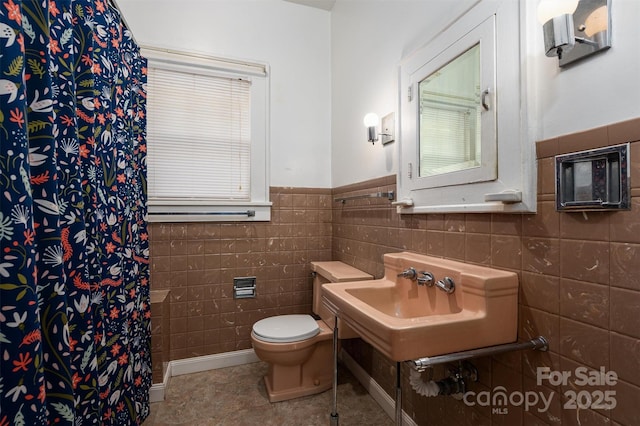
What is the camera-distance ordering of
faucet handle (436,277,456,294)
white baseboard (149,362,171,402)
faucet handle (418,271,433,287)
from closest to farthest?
faucet handle (436,277,456,294)
faucet handle (418,271,433,287)
white baseboard (149,362,171,402)

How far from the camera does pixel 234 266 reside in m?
2.29

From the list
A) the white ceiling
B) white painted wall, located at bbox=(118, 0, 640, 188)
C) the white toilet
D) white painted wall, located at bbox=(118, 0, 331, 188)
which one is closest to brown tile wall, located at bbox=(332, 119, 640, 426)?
white painted wall, located at bbox=(118, 0, 640, 188)

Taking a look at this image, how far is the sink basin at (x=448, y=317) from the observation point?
2.90ft

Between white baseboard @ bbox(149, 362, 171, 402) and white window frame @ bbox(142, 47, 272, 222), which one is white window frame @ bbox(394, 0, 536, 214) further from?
white baseboard @ bbox(149, 362, 171, 402)

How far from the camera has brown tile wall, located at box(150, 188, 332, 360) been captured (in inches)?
85.0

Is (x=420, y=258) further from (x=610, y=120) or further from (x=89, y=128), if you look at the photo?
(x=89, y=128)

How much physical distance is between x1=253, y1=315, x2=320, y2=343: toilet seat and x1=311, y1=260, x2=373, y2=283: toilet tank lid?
0.33 meters

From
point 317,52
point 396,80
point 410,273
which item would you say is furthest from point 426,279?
point 317,52

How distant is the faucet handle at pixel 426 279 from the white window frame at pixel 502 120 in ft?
0.93

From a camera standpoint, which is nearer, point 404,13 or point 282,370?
point 404,13

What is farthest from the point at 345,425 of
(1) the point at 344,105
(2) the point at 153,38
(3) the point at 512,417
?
(2) the point at 153,38

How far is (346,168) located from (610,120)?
1.61 m

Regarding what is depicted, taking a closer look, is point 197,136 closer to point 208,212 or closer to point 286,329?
point 208,212

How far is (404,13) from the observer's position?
1.58 meters
